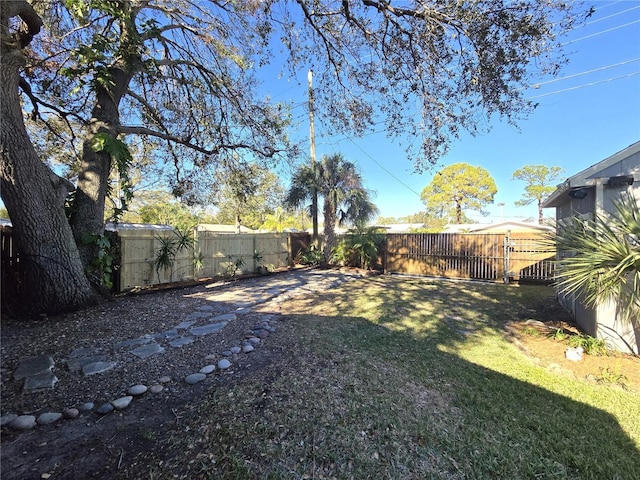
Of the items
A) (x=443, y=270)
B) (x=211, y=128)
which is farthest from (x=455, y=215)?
(x=211, y=128)

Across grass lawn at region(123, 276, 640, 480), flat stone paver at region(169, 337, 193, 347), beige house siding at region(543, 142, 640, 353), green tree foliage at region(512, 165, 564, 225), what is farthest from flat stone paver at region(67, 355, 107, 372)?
green tree foliage at region(512, 165, 564, 225)

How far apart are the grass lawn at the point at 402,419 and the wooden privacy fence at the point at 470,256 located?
682 cm

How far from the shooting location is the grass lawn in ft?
5.97

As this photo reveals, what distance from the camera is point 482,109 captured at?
4195 millimetres

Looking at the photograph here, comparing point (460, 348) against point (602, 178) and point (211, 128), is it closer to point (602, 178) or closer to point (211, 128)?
point (602, 178)

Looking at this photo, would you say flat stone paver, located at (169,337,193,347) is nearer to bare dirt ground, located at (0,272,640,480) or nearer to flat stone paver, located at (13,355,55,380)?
bare dirt ground, located at (0,272,640,480)

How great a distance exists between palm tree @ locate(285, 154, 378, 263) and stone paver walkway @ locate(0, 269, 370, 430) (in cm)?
601

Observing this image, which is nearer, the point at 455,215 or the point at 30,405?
the point at 30,405

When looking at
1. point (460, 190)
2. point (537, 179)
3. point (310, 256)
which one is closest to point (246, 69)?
point (310, 256)

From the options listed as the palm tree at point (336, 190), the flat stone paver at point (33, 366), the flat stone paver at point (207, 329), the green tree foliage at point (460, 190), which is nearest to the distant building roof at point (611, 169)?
the flat stone paver at point (207, 329)

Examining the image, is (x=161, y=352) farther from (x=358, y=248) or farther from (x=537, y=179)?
(x=537, y=179)

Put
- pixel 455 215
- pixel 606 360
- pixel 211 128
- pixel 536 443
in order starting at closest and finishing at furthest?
pixel 536 443, pixel 606 360, pixel 211 128, pixel 455 215

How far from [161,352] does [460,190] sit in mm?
30163

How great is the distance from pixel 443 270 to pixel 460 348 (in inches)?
311
